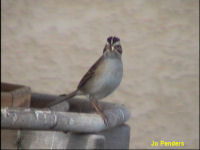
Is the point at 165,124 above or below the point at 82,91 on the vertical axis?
below

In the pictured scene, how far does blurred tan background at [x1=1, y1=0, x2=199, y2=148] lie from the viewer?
5.02 m

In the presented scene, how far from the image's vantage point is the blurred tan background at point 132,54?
5.02 m

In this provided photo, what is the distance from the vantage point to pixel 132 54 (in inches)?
200

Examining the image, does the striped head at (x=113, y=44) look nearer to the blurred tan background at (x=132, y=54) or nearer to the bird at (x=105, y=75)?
the bird at (x=105, y=75)

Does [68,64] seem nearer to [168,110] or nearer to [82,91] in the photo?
[168,110]

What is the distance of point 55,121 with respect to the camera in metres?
2.64

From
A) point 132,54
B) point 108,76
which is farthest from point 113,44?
point 132,54

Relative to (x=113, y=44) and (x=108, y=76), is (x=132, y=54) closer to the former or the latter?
(x=108, y=76)

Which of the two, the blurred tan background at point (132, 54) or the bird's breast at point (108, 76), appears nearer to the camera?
the bird's breast at point (108, 76)

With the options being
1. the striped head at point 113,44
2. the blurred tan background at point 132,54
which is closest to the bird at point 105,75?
the striped head at point 113,44

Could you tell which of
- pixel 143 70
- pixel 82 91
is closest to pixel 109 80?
pixel 82 91

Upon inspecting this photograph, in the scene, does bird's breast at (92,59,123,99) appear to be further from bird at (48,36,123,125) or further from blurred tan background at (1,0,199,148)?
blurred tan background at (1,0,199,148)

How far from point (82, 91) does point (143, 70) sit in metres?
1.82

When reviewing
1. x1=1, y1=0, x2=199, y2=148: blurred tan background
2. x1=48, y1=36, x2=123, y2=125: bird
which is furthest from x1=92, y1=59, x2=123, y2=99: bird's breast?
x1=1, y1=0, x2=199, y2=148: blurred tan background
